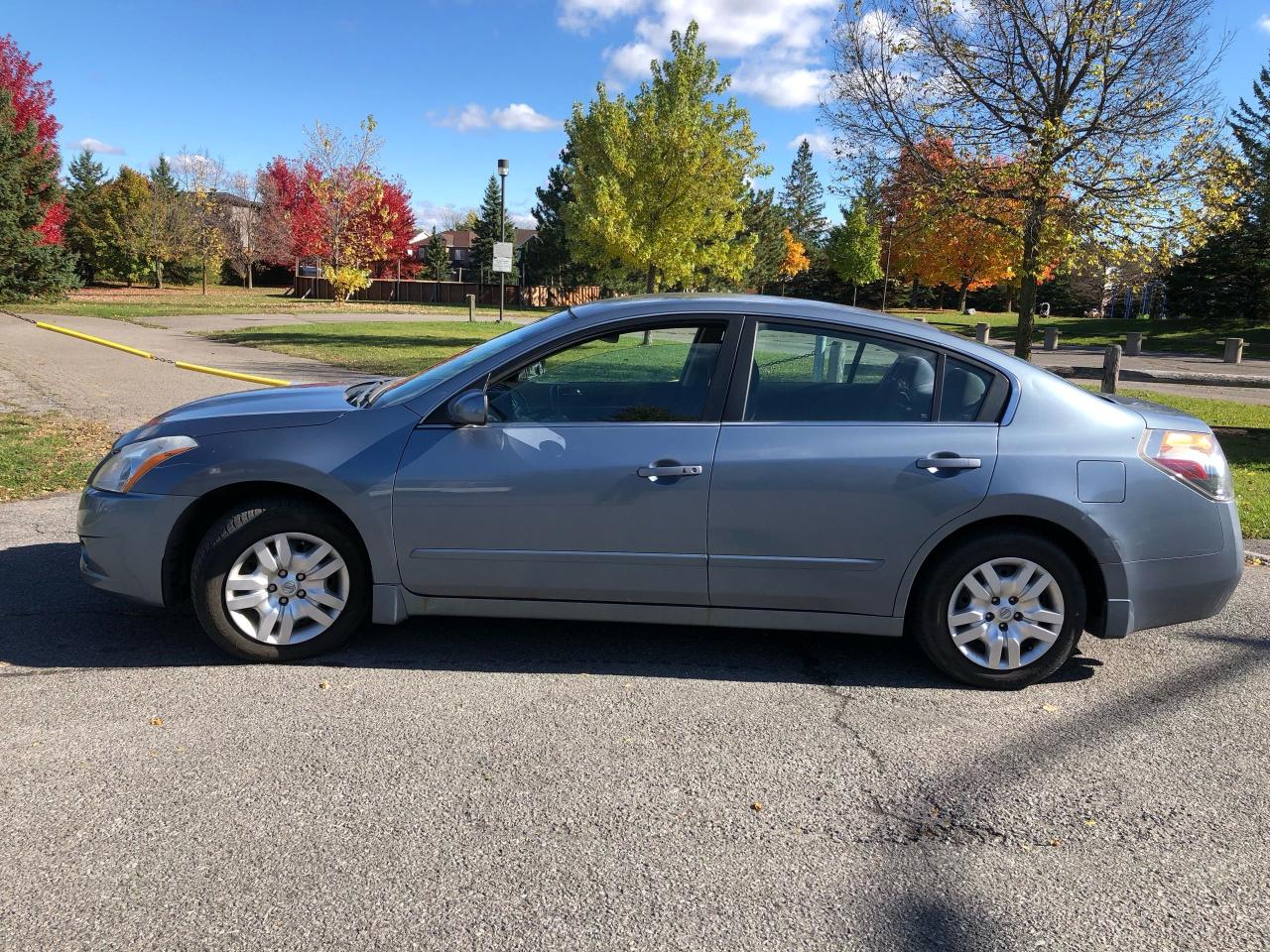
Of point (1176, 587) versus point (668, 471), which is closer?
point (668, 471)

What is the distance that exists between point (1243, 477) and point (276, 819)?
9.48 m

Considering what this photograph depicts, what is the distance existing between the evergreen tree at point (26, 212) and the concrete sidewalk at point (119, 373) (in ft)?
39.2

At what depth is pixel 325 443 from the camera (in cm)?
392

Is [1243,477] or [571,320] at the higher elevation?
[571,320]

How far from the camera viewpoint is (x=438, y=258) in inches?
3000

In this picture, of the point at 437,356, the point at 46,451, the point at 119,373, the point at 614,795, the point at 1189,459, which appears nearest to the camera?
the point at 614,795

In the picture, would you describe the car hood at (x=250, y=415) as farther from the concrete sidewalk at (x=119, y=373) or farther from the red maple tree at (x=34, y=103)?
the red maple tree at (x=34, y=103)

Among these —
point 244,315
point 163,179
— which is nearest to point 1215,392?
point 244,315

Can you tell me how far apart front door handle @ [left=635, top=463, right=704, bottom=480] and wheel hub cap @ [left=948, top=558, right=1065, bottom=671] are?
123 cm

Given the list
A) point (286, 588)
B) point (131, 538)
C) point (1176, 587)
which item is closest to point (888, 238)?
point (1176, 587)

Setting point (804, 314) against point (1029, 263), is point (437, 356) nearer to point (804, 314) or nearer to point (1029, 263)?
point (1029, 263)

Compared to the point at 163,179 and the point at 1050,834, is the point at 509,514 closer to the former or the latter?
the point at 1050,834

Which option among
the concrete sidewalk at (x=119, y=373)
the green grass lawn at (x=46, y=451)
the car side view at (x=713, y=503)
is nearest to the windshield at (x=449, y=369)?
the car side view at (x=713, y=503)

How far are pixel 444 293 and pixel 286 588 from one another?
60.5 metres
